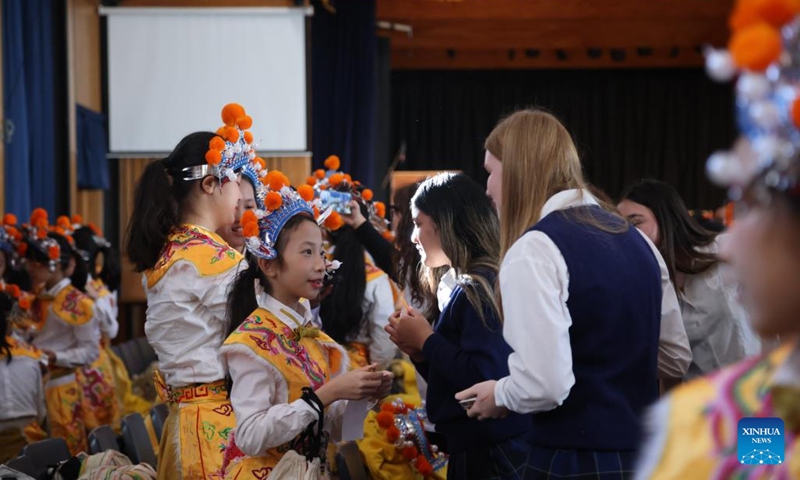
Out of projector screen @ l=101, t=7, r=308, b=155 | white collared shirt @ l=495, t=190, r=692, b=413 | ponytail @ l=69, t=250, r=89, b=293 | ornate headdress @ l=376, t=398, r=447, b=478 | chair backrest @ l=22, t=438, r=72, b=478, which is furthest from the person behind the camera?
projector screen @ l=101, t=7, r=308, b=155

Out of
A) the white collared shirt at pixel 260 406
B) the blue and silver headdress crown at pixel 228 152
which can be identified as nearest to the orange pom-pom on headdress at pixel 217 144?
the blue and silver headdress crown at pixel 228 152

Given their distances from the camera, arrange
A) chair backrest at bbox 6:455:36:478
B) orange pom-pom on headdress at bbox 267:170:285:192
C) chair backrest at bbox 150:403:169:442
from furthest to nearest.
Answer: chair backrest at bbox 150:403:169:442 < chair backrest at bbox 6:455:36:478 < orange pom-pom on headdress at bbox 267:170:285:192

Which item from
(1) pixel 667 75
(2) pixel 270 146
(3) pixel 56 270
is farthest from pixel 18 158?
(1) pixel 667 75

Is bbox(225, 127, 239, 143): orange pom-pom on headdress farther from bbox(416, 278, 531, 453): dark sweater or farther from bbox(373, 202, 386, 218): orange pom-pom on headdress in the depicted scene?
bbox(373, 202, 386, 218): orange pom-pom on headdress

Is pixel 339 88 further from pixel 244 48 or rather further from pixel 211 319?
pixel 211 319

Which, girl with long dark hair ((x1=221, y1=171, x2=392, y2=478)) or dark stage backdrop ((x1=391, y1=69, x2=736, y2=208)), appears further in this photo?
dark stage backdrop ((x1=391, y1=69, x2=736, y2=208))

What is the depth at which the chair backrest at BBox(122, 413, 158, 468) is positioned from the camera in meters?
3.36

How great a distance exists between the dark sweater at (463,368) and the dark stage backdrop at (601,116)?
995cm

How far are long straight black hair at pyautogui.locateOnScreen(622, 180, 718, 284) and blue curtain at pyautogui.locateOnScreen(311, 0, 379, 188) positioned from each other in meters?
6.31

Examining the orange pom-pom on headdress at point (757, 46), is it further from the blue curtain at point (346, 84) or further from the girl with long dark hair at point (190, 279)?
the blue curtain at point (346, 84)

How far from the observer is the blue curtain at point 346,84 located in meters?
9.57

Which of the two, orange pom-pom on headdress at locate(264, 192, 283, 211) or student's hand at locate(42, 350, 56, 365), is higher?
orange pom-pom on headdress at locate(264, 192, 283, 211)

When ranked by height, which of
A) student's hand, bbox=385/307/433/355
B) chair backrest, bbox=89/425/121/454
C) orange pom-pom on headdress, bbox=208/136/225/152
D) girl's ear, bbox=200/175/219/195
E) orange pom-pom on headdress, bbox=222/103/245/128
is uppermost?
orange pom-pom on headdress, bbox=222/103/245/128

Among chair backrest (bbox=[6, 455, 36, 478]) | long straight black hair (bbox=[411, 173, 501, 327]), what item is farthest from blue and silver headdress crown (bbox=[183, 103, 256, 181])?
chair backrest (bbox=[6, 455, 36, 478])
